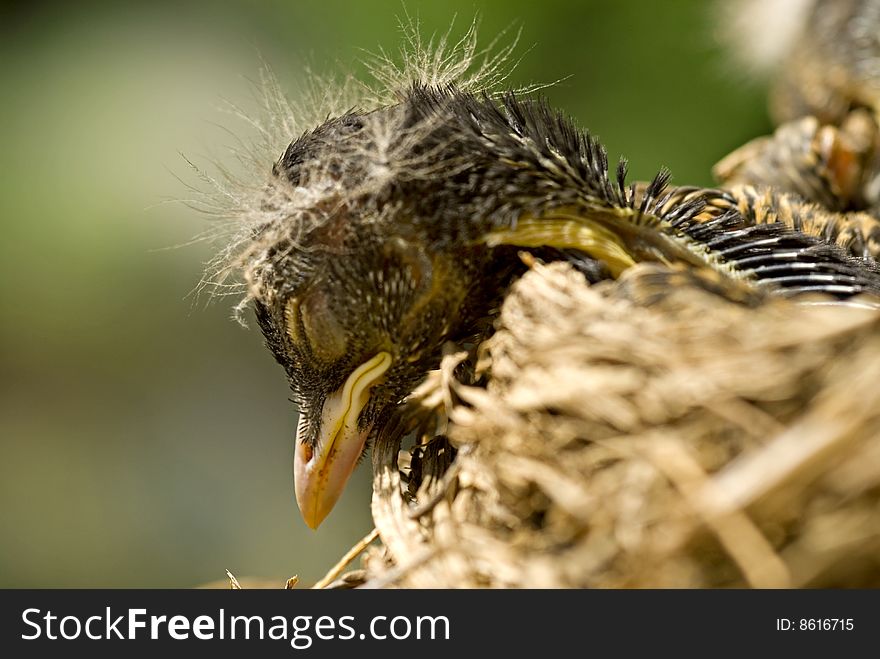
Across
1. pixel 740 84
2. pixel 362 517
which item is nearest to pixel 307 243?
pixel 740 84

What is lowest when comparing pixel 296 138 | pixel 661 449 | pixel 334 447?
pixel 661 449

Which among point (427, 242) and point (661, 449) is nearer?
point (661, 449)

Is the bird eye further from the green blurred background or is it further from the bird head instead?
the green blurred background

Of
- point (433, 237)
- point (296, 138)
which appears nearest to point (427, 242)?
point (433, 237)

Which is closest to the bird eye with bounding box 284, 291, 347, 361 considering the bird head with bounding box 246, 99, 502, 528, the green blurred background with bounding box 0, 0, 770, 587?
the bird head with bounding box 246, 99, 502, 528

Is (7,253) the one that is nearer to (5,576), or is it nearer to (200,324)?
(200,324)

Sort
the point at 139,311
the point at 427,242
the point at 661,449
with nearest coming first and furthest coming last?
the point at 661,449, the point at 427,242, the point at 139,311

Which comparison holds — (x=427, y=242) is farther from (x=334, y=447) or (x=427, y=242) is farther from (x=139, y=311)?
(x=139, y=311)

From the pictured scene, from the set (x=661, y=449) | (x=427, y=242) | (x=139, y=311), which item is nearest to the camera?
(x=661, y=449)

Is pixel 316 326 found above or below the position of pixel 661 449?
above
